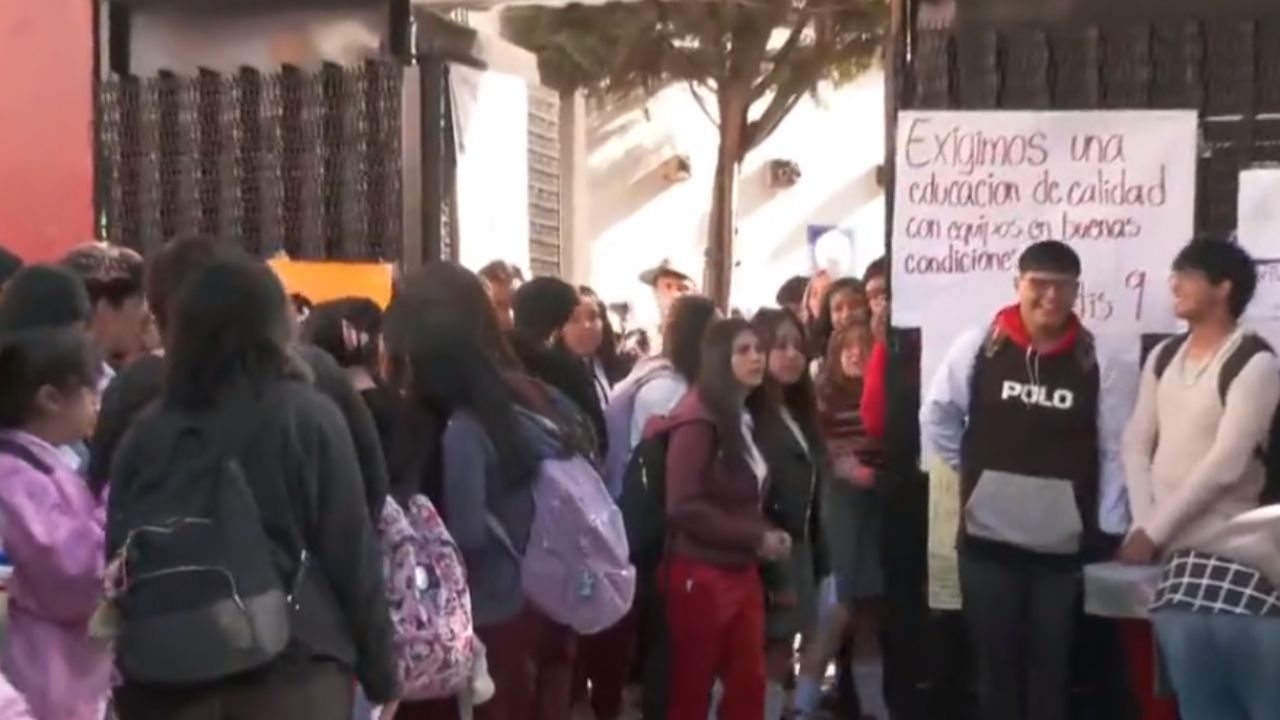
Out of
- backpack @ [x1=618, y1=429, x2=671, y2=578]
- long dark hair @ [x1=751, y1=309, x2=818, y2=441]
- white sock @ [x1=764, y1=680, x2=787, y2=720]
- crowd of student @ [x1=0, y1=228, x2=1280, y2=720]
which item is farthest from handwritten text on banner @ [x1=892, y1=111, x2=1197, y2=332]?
white sock @ [x1=764, y1=680, x2=787, y2=720]

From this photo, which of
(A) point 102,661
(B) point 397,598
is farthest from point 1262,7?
(A) point 102,661

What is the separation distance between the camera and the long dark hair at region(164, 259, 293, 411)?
401 cm

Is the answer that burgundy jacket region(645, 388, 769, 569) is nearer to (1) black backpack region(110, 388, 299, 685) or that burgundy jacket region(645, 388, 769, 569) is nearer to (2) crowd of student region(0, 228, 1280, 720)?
(2) crowd of student region(0, 228, 1280, 720)

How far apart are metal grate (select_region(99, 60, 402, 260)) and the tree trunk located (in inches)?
315

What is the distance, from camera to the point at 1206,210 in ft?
23.0

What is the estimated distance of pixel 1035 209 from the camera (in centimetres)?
706

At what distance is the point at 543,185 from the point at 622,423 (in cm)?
251

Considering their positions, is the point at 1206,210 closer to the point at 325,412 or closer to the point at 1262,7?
the point at 1262,7

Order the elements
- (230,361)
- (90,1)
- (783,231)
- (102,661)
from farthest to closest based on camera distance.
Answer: (783,231) → (90,1) → (102,661) → (230,361)

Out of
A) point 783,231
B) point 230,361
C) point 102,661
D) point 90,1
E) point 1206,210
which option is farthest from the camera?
point 783,231

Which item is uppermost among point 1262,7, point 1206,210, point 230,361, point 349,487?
point 1262,7

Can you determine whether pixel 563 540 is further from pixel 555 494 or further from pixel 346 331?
pixel 346 331

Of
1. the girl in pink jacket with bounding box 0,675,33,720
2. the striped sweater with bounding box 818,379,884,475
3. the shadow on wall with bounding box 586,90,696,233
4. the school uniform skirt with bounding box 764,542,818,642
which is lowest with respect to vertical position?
the school uniform skirt with bounding box 764,542,818,642

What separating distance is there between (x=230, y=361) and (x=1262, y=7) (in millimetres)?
4461
